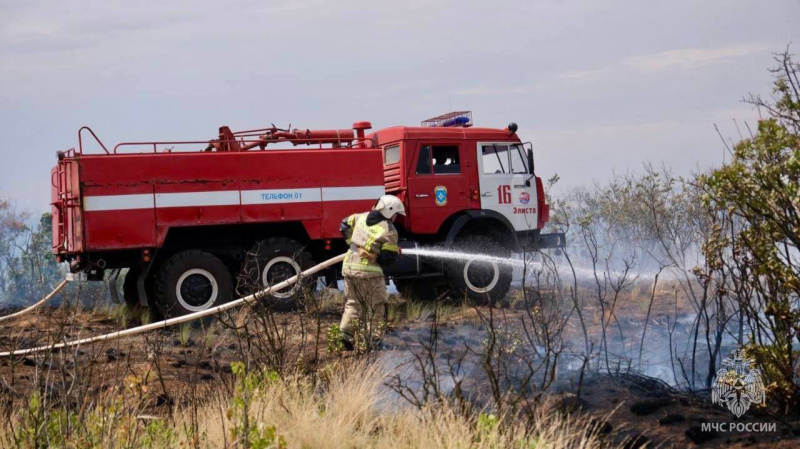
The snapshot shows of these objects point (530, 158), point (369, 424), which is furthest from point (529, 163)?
point (369, 424)

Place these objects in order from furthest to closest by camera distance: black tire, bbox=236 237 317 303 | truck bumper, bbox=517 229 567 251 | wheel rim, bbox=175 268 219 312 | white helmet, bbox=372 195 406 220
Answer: truck bumper, bbox=517 229 567 251, black tire, bbox=236 237 317 303, wheel rim, bbox=175 268 219 312, white helmet, bbox=372 195 406 220

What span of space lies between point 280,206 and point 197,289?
62.1 inches

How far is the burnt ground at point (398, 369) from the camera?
241 inches

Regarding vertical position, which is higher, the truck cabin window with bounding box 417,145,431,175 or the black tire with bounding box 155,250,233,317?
the truck cabin window with bounding box 417,145,431,175

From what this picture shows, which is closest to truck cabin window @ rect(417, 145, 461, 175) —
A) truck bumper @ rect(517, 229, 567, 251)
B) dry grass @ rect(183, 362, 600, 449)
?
truck bumper @ rect(517, 229, 567, 251)

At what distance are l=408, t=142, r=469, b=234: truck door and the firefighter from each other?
3271 mm

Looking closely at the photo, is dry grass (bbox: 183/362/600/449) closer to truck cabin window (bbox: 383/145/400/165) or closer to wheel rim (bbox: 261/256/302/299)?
wheel rim (bbox: 261/256/302/299)

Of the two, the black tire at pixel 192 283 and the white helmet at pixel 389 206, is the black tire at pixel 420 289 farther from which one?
the white helmet at pixel 389 206

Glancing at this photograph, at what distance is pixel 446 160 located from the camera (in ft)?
45.3

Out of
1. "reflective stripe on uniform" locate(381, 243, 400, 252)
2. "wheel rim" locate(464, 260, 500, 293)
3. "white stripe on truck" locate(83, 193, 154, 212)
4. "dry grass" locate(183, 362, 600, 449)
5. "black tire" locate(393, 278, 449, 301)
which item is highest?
"white stripe on truck" locate(83, 193, 154, 212)

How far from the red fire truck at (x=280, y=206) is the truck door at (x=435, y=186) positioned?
0.02 metres

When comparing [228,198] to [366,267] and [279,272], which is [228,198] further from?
[366,267]

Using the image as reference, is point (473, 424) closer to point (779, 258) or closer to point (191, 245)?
point (779, 258)

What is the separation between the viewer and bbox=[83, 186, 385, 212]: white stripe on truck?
11.9 metres
